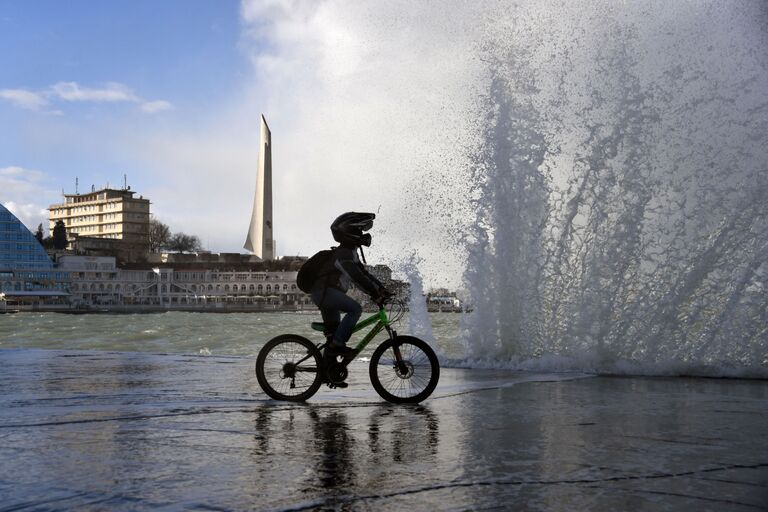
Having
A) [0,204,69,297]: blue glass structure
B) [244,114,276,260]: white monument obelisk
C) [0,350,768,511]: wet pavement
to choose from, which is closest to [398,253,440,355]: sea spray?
[0,350,768,511]: wet pavement

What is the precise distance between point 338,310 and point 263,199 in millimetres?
138278

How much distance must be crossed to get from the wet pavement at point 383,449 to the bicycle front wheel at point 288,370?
0.16m

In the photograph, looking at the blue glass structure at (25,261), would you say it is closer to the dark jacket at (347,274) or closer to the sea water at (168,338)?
the sea water at (168,338)

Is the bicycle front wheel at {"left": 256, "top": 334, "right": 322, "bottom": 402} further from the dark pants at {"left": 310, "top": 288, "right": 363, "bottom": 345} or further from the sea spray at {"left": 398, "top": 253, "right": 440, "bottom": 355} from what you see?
the sea spray at {"left": 398, "top": 253, "right": 440, "bottom": 355}

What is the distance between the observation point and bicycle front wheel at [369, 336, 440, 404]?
7.97m

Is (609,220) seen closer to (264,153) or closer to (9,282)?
(264,153)

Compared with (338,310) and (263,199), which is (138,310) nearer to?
(263,199)

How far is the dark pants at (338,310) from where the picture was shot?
7.95 metres

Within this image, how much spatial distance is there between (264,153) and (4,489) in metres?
142

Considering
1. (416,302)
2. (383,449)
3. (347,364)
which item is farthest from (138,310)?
(383,449)

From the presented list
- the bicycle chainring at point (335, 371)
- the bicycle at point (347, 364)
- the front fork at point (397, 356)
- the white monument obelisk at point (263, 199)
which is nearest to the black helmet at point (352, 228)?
the bicycle at point (347, 364)

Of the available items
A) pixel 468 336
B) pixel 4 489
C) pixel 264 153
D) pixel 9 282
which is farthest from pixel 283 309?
pixel 4 489

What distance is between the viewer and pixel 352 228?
794 centimetres

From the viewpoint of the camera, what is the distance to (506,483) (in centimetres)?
430
